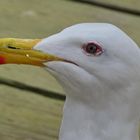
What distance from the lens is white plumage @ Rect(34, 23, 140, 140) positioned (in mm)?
1584

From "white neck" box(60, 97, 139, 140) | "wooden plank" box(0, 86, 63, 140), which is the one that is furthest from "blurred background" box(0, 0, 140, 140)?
"white neck" box(60, 97, 139, 140)

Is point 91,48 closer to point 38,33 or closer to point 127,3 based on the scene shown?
point 38,33

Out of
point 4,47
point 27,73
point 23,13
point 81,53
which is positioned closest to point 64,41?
point 81,53

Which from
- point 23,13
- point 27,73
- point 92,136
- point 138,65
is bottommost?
point 92,136

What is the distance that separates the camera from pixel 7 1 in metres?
2.75

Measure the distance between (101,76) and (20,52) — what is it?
0.20 m

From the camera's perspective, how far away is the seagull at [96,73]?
1.58 m

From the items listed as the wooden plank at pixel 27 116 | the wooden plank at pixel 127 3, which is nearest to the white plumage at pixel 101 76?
the wooden plank at pixel 27 116

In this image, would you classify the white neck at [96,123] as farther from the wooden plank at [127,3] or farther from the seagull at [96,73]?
the wooden plank at [127,3]

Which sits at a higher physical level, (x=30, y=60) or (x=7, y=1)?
(x=7, y=1)

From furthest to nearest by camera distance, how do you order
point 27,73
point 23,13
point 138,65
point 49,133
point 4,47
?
1. point 23,13
2. point 27,73
3. point 49,133
4. point 4,47
5. point 138,65

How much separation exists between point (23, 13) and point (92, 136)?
1.09 m

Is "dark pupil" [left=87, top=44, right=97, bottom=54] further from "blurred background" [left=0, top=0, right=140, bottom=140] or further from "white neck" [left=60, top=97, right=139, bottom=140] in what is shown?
"blurred background" [left=0, top=0, right=140, bottom=140]

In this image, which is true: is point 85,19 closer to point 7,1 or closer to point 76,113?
point 7,1
